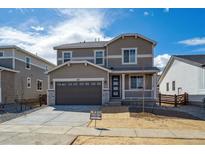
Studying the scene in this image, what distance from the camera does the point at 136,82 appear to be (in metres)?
21.3

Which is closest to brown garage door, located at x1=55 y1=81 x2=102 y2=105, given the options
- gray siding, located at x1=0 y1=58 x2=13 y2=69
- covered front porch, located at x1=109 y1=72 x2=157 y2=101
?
covered front porch, located at x1=109 y1=72 x2=157 y2=101

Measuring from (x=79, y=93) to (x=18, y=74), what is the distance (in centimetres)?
946

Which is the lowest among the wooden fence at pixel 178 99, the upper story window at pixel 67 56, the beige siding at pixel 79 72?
the wooden fence at pixel 178 99

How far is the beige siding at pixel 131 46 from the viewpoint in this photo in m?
21.3

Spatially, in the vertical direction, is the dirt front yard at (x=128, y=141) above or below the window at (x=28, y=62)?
below

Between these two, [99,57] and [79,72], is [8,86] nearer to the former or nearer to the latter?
[79,72]

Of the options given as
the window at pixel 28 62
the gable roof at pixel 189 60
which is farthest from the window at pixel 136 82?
the window at pixel 28 62

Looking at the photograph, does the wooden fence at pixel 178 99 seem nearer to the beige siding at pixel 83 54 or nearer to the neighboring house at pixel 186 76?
the neighboring house at pixel 186 76

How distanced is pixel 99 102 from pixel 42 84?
15.2 metres

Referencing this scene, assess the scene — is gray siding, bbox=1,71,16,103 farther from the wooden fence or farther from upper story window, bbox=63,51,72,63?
the wooden fence

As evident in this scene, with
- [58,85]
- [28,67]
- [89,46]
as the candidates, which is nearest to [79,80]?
[58,85]

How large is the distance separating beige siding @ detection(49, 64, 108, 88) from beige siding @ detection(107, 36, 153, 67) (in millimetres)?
2283

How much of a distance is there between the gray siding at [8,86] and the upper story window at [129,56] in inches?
509
